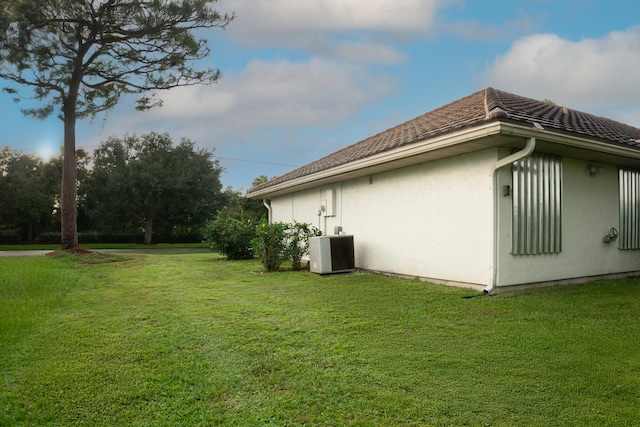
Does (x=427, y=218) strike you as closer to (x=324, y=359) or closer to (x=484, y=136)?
(x=484, y=136)

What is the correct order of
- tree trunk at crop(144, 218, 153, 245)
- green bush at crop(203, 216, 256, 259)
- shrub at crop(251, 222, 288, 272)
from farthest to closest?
1. tree trunk at crop(144, 218, 153, 245)
2. green bush at crop(203, 216, 256, 259)
3. shrub at crop(251, 222, 288, 272)

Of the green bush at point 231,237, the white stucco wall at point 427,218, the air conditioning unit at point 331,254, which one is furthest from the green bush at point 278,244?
the green bush at point 231,237

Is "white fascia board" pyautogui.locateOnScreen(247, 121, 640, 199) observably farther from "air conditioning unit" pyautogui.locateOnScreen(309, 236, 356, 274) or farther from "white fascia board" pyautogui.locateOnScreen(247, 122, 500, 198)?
"air conditioning unit" pyautogui.locateOnScreen(309, 236, 356, 274)

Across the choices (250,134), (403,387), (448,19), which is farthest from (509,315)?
(250,134)

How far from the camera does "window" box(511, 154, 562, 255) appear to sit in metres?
6.53

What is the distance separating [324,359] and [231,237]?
35.0 ft

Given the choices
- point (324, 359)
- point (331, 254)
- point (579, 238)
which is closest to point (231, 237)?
point (331, 254)

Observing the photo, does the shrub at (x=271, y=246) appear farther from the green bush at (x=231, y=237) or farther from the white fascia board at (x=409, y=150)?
the green bush at (x=231, y=237)

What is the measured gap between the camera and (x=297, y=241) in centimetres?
1019

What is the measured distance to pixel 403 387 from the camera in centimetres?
288

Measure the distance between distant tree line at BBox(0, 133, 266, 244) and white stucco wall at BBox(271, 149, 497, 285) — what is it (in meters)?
22.3

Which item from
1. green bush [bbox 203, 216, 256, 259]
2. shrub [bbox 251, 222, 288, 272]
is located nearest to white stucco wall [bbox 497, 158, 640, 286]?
shrub [bbox 251, 222, 288, 272]

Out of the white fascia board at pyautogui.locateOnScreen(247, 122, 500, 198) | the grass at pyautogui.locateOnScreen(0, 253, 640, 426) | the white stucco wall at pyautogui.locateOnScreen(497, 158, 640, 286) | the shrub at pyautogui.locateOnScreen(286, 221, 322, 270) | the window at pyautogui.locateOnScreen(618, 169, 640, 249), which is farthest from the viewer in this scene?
the shrub at pyautogui.locateOnScreen(286, 221, 322, 270)

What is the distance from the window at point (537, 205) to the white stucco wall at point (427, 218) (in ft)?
1.69
